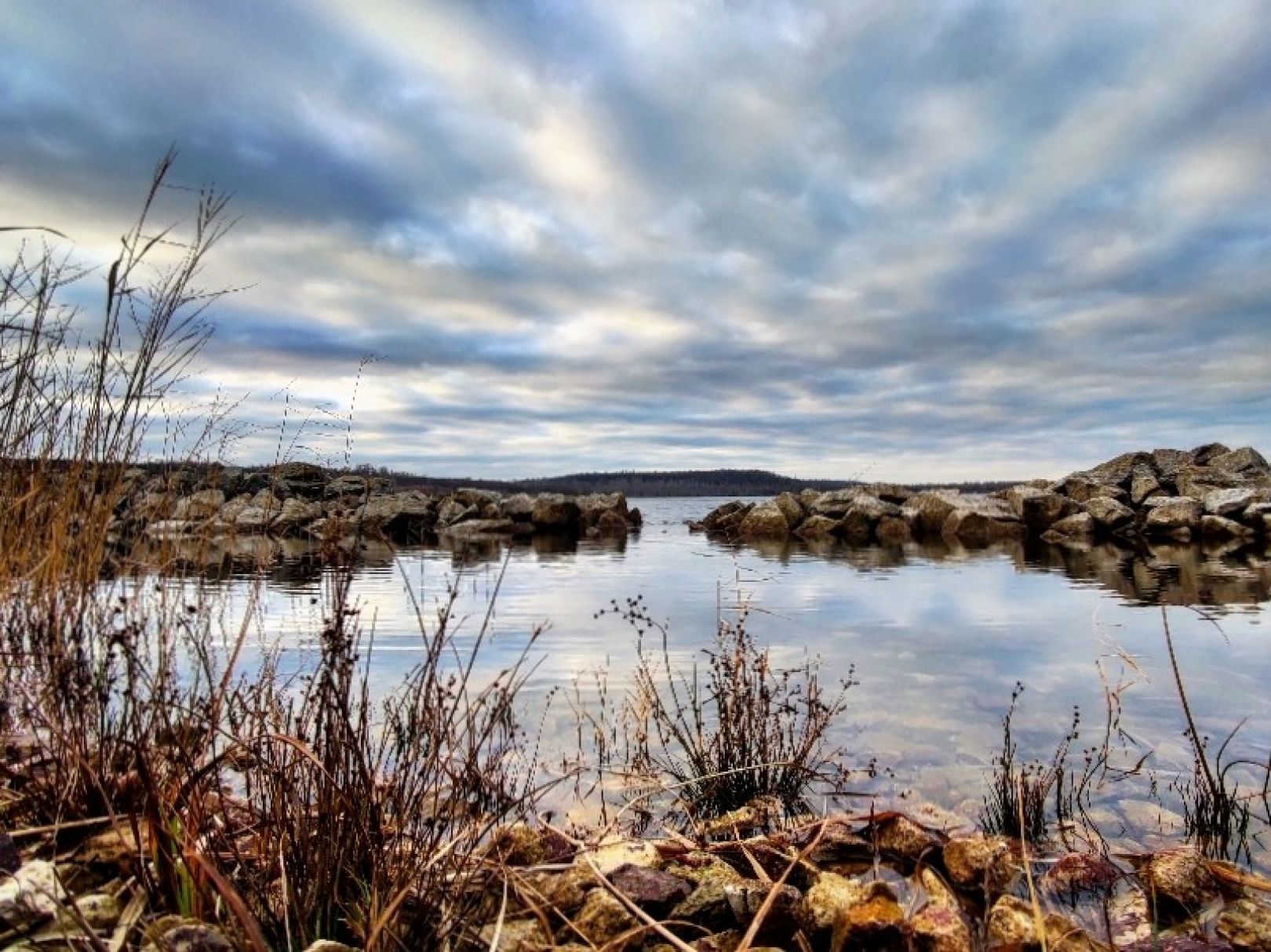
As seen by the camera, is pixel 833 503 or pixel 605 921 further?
pixel 833 503

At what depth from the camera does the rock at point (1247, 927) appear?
9.64 ft

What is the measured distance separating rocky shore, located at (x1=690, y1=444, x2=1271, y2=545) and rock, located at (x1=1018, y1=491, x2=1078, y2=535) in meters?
0.03

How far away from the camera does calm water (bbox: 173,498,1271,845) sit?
6020 mm

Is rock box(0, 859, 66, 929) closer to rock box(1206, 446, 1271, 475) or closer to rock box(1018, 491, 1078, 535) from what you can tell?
rock box(1018, 491, 1078, 535)

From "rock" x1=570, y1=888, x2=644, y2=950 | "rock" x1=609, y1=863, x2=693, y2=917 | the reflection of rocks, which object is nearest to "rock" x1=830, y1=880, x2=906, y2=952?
"rock" x1=609, y1=863, x2=693, y2=917

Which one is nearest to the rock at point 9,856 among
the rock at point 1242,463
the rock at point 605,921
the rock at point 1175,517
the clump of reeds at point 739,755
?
the rock at point 605,921

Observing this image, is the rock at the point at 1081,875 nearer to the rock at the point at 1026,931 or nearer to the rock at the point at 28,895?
the rock at the point at 1026,931

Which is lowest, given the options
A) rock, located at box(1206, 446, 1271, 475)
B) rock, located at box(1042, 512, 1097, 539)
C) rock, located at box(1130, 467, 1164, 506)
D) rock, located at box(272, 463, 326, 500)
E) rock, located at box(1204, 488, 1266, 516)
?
rock, located at box(1042, 512, 1097, 539)

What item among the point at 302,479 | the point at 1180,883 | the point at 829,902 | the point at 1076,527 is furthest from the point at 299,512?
the point at 1076,527

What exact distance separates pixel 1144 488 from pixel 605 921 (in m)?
36.6

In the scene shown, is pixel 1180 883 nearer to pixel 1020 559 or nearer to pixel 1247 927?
pixel 1247 927

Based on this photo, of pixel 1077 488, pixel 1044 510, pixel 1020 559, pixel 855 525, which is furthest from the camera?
pixel 1077 488

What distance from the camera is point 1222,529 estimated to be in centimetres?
2759

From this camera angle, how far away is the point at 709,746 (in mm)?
5301
